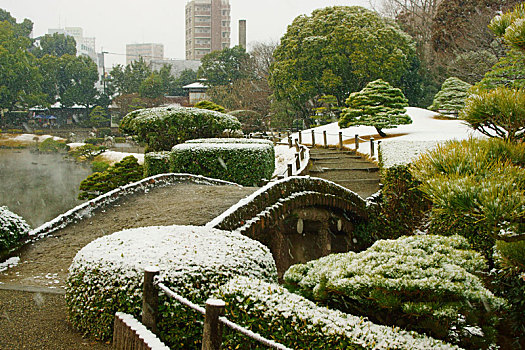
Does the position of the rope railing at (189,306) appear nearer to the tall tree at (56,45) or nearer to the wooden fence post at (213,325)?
the wooden fence post at (213,325)

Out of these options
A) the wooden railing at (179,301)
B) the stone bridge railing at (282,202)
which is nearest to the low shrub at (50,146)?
the stone bridge railing at (282,202)

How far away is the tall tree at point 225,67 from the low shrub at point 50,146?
17.1 m

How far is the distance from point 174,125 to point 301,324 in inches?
637

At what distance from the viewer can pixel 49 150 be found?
34.3 m

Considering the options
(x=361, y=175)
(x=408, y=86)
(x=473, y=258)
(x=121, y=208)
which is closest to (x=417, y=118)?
(x=408, y=86)

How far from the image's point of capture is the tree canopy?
31281 millimetres

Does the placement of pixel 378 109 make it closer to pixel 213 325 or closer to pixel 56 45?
pixel 213 325

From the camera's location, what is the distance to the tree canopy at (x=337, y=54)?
31.3 m

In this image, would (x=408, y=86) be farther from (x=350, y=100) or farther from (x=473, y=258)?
(x=473, y=258)

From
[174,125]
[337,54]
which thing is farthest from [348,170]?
[337,54]

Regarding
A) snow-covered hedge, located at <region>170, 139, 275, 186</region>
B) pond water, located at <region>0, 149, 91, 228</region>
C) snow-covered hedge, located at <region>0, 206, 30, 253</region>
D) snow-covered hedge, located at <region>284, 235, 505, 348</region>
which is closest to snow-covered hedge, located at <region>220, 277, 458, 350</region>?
snow-covered hedge, located at <region>284, 235, 505, 348</region>

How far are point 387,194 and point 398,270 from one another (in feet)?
27.6

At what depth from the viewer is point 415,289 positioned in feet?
14.7

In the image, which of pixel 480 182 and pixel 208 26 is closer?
pixel 480 182
